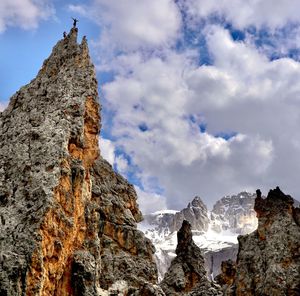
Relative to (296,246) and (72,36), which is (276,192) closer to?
(296,246)

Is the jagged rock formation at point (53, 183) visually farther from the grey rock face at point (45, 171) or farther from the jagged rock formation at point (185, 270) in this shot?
the jagged rock formation at point (185, 270)

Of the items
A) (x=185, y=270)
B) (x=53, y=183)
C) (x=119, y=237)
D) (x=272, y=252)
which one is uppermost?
(x=119, y=237)

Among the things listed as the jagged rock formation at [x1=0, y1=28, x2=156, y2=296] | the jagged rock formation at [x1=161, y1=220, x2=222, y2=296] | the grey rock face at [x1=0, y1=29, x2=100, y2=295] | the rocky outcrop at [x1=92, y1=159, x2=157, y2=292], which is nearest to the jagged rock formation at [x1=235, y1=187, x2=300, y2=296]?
the jagged rock formation at [x1=161, y1=220, x2=222, y2=296]

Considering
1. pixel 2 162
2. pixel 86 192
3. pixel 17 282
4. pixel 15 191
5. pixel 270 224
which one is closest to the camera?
pixel 17 282

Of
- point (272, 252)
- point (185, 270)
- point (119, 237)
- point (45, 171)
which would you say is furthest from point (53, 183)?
point (185, 270)

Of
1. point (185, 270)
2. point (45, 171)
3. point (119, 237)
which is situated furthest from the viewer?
point (185, 270)

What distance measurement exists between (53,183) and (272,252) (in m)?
38.2

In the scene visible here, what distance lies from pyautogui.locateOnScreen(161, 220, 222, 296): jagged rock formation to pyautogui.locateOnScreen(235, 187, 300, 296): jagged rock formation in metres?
7.44

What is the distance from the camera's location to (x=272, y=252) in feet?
201

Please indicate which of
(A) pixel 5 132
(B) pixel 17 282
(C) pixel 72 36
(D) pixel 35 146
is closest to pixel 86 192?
(D) pixel 35 146

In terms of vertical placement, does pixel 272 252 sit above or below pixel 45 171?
below

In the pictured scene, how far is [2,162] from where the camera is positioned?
35.9 metres

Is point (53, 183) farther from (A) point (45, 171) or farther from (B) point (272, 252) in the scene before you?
(B) point (272, 252)

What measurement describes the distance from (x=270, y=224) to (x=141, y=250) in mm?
18511
